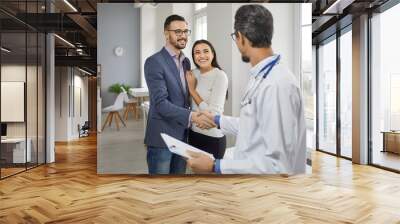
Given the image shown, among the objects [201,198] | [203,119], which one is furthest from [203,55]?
[201,198]

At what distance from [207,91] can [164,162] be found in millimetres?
1215

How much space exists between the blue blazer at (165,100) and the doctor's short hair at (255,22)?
0.93 m

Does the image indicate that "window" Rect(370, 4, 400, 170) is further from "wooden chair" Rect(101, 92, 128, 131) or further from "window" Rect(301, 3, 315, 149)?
"wooden chair" Rect(101, 92, 128, 131)

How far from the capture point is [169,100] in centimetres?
569

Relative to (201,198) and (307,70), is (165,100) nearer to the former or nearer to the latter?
(201,198)

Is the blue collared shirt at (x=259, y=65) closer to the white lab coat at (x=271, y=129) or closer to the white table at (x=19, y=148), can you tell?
the white lab coat at (x=271, y=129)

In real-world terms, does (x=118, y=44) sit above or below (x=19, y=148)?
above

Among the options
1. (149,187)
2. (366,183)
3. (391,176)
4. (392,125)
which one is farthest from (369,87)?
(149,187)

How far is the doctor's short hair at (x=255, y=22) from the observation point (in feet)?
18.7

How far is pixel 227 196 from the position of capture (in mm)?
4910

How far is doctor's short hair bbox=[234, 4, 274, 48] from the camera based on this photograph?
225 inches

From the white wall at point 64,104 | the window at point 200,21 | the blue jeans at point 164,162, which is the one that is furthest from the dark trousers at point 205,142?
the white wall at point 64,104

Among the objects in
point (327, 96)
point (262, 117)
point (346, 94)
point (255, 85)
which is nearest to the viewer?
point (262, 117)

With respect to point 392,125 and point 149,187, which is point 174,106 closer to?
point 149,187
